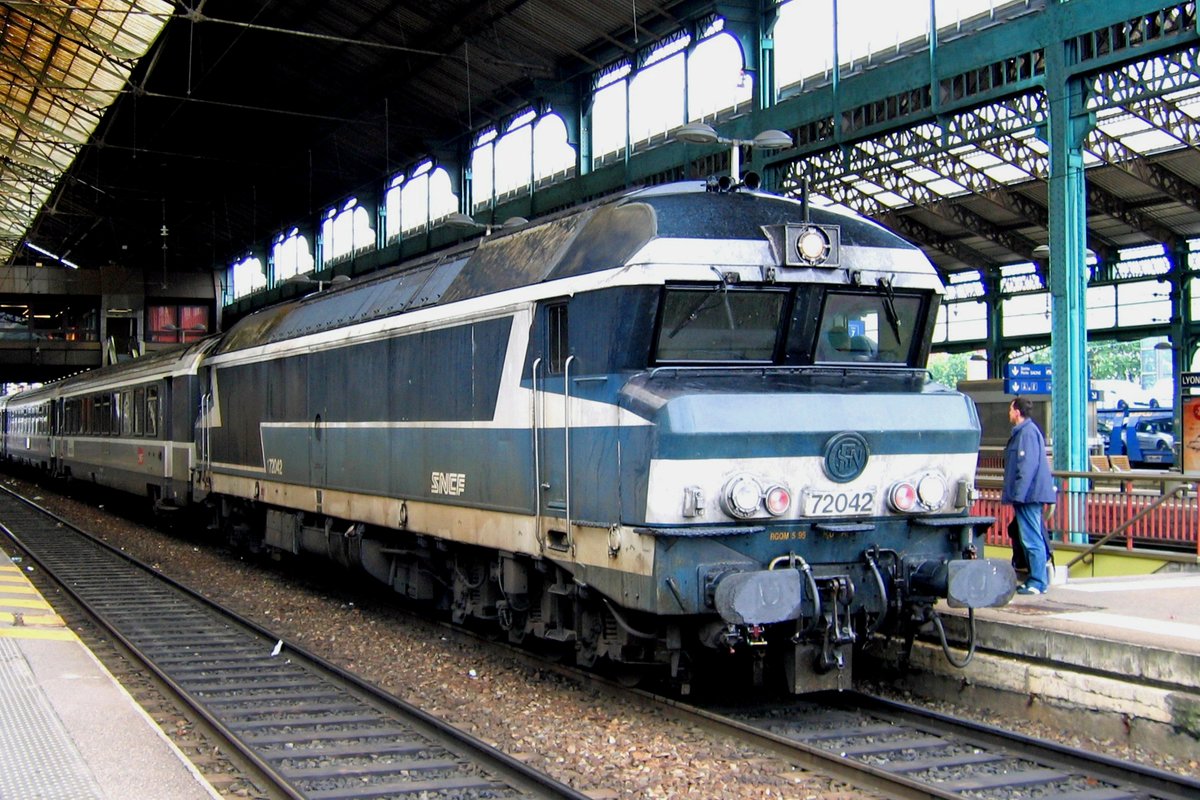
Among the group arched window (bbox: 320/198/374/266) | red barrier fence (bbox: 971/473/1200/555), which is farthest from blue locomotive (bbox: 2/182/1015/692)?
arched window (bbox: 320/198/374/266)

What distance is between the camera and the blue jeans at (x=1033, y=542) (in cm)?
1105

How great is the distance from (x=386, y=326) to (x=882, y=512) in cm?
577

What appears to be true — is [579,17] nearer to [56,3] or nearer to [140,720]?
[56,3]

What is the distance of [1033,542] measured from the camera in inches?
438

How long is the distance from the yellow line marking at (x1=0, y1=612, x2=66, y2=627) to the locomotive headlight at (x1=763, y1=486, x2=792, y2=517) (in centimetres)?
834

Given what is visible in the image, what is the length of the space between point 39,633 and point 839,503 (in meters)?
8.26

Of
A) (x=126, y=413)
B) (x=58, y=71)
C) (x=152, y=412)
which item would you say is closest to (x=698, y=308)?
(x=152, y=412)

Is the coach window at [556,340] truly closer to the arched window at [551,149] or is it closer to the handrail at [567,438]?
the handrail at [567,438]

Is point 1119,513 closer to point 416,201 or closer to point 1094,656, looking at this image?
point 1094,656

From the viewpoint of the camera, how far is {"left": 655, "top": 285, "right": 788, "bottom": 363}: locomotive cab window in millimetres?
8070

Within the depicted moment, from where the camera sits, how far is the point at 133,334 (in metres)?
56.7

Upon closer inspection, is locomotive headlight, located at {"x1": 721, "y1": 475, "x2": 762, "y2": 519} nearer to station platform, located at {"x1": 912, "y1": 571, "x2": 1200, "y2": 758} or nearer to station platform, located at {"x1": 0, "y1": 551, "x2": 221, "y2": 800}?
station platform, located at {"x1": 912, "y1": 571, "x2": 1200, "y2": 758}

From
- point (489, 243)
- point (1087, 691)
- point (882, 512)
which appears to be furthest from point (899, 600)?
→ point (489, 243)

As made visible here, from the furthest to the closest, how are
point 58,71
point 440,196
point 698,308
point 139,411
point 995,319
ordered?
point 995,319 → point 58,71 → point 440,196 → point 139,411 → point 698,308
